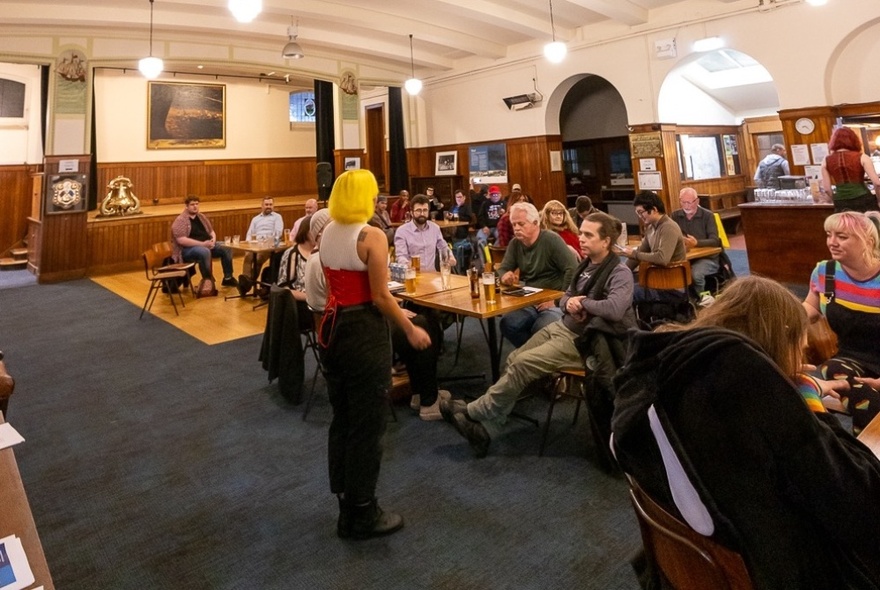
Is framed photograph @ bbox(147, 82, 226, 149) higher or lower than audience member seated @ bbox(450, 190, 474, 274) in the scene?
higher

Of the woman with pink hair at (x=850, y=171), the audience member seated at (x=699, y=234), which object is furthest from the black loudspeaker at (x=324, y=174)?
the woman with pink hair at (x=850, y=171)

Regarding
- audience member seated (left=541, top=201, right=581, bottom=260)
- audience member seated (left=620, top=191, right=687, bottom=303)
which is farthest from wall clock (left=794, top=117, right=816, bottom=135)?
audience member seated (left=541, top=201, right=581, bottom=260)

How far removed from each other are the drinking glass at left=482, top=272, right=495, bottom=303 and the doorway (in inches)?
410

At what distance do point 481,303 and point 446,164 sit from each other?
9.02 metres

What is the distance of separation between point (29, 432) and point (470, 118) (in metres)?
9.59

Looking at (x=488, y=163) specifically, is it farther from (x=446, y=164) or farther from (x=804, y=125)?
(x=804, y=125)

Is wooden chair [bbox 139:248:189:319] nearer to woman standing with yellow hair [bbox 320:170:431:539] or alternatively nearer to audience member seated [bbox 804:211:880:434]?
woman standing with yellow hair [bbox 320:170:431:539]

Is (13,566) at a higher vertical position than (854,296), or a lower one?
lower

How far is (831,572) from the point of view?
1040 mm

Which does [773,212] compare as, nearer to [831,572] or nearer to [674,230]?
[674,230]

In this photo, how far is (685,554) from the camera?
3.64 feet

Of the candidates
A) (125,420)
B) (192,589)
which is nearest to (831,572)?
(192,589)

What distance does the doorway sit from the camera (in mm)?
13164

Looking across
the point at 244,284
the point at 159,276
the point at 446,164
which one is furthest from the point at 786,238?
the point at 159,276
